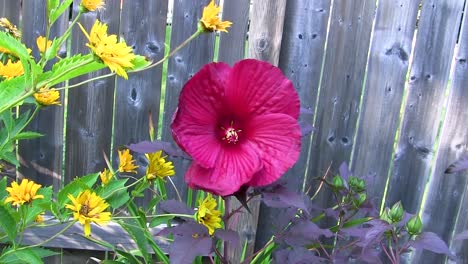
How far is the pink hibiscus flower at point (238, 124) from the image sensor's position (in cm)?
102

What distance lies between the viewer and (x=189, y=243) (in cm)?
115

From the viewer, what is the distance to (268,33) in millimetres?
1897

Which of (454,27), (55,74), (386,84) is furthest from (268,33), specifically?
(55,74)

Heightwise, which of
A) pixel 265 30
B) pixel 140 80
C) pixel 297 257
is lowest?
pixel 297 257

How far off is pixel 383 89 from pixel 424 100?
0.17 meters

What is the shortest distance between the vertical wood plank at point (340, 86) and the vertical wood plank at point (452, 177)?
1.16ft

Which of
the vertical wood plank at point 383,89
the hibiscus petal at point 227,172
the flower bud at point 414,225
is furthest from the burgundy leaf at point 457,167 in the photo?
the vertical wood plank at point 383,89

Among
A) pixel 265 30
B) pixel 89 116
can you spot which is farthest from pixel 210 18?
pixel 89 116

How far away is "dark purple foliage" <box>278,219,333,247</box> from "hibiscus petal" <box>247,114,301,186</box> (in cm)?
33

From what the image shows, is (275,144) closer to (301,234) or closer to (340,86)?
(301,234)

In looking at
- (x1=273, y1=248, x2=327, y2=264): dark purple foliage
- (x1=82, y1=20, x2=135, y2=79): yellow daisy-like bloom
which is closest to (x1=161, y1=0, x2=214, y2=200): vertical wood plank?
(x1=273, y1=248, x2=327, y2=264): dark purple foliage

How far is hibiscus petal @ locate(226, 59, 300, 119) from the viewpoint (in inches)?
41.8

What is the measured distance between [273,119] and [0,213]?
0.56 metres

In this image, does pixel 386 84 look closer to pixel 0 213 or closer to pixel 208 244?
pixel 208 244
